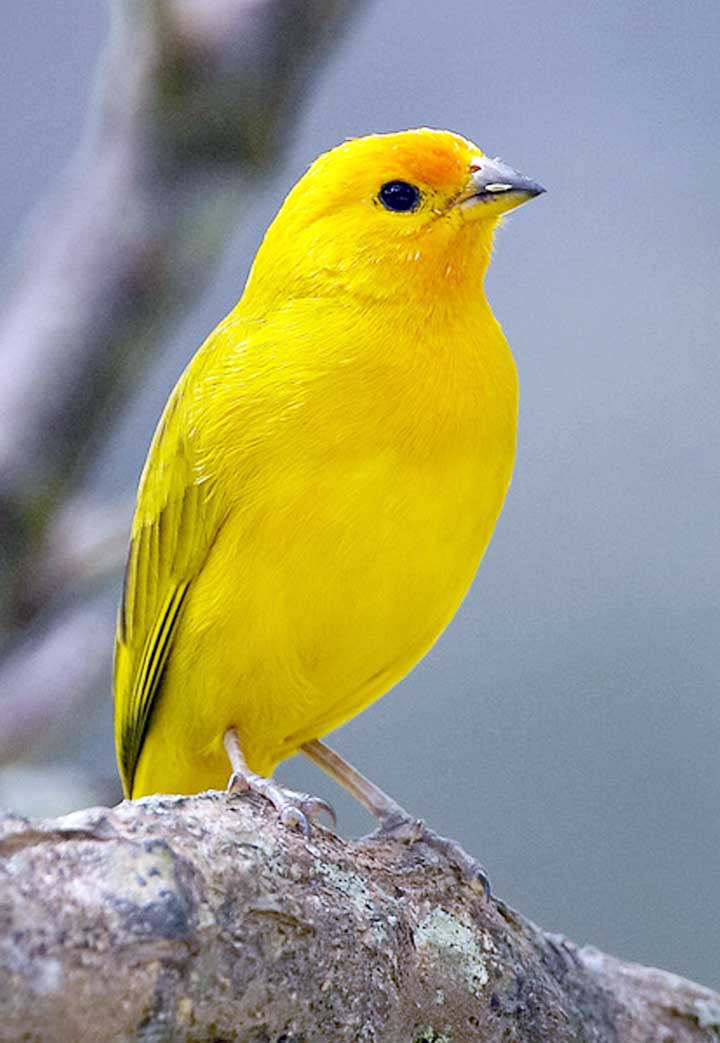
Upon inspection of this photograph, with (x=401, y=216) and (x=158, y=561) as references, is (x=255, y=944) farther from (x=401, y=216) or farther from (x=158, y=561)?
(x=401, y=216)

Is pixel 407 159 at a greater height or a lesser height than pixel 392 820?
greater

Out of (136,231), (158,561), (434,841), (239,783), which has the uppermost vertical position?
(136,231)

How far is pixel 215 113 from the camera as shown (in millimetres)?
2924

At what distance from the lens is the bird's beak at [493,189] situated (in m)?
2.97

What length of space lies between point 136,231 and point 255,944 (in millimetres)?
1592

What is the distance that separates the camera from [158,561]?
10.0 ft

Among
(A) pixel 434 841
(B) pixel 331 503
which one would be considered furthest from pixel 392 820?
(B) pixel 331 503

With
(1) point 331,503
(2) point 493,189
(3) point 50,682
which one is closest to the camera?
(1) point 331,503

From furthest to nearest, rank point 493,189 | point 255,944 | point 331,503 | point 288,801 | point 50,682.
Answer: point 50,682 < point 493,189 < point 331,503 < point 288,801 < point 255,944

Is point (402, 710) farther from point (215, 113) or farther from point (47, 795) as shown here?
point (215, 113)

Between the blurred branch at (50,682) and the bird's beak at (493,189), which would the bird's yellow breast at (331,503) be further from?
the blurred branch at (50,682)

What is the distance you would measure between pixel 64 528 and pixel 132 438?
2968 mm

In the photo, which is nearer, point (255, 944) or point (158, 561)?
point (255, 944)

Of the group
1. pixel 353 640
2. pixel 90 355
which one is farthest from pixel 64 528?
pixel 353 640
